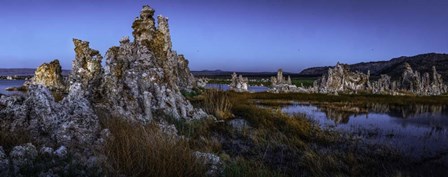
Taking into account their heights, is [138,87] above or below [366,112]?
above

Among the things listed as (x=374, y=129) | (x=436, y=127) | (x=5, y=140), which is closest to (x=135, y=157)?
(x=5, y=140)

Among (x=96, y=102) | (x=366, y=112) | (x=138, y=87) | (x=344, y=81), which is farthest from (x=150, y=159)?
(x=344, y=81)

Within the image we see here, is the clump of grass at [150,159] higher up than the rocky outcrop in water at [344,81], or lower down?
higher up

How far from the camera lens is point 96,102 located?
14.3 metres

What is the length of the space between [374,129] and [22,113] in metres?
15.5

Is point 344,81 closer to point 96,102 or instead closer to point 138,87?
point 138,87

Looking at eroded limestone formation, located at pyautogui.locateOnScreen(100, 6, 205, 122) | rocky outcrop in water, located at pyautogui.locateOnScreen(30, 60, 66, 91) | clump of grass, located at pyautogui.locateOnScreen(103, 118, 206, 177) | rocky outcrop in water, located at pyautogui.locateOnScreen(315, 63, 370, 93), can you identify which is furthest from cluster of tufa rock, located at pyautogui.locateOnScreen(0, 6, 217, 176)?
rocky outcrop in water, located at pyautogui.locateOnScreen(315, 63, 370, 93)

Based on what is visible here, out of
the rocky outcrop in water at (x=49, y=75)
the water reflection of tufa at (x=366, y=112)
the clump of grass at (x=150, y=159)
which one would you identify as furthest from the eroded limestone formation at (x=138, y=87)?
A: the rocky outcrop in water at (x=49, y=75)

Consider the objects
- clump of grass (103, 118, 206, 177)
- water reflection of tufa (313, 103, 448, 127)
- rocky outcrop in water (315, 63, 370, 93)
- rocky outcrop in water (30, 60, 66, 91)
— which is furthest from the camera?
rocky outcrop in water (315, 63, 370, 93)

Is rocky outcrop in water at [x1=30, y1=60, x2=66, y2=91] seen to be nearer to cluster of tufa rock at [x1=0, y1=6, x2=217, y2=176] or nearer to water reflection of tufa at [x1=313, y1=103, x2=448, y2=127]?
cluster of tufa rock at [x1=0, y1=6, x2=217, y2=176]

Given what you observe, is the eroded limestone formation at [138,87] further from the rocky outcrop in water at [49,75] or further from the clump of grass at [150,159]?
the rocky outcrop in water at [49,75]

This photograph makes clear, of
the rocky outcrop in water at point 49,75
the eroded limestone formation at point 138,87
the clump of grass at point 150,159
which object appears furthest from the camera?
the rocky outcrop in water at point 49,75

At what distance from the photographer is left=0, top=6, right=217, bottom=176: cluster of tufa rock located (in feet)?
26.2

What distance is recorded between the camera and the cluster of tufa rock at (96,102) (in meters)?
7.98
